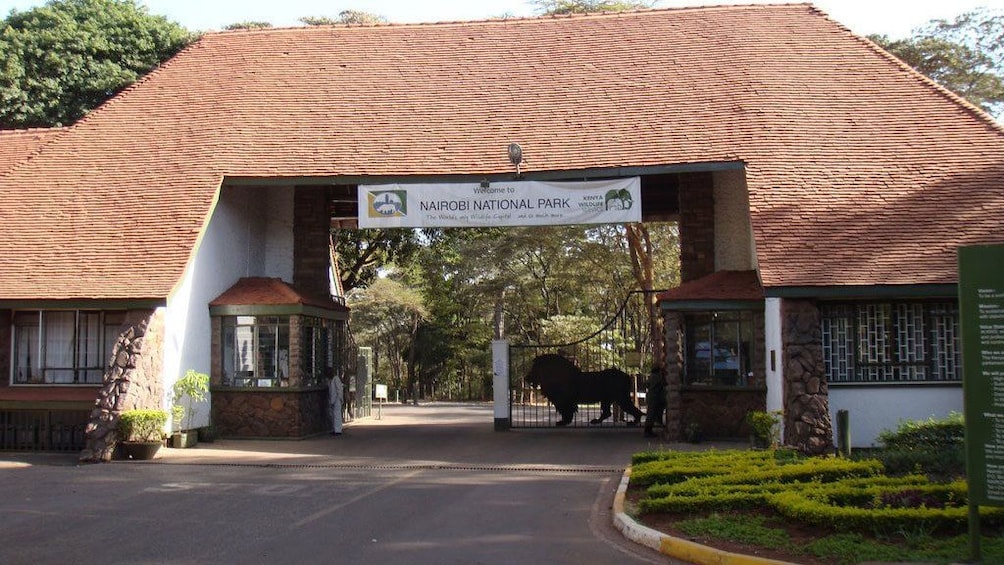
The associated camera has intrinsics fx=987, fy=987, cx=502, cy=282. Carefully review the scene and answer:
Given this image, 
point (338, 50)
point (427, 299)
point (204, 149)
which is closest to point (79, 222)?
point (204, 149)

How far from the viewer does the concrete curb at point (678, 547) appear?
7.99 meters

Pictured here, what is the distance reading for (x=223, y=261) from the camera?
2070cm

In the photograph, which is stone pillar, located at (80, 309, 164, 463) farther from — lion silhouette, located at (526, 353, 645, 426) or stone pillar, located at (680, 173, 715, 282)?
stone pillar, located at (680, 173, 715, 282)

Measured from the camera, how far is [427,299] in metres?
46.3

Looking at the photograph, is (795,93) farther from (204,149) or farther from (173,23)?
(173,23)

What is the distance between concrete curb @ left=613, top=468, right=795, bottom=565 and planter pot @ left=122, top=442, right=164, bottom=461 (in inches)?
369

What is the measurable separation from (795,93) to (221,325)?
1309 centimetres

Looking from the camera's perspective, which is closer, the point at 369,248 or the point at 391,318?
the point at 369,248

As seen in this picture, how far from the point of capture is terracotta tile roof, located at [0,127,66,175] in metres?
23.6

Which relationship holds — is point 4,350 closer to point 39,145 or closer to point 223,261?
point 223,261

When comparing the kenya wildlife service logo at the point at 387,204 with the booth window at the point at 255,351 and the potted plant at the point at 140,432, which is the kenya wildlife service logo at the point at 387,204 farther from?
the potted plant at the point at 140,432

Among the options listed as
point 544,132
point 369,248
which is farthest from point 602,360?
point 544,132

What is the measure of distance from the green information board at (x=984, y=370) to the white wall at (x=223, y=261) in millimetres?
13906

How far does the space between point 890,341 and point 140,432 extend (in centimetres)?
1273
